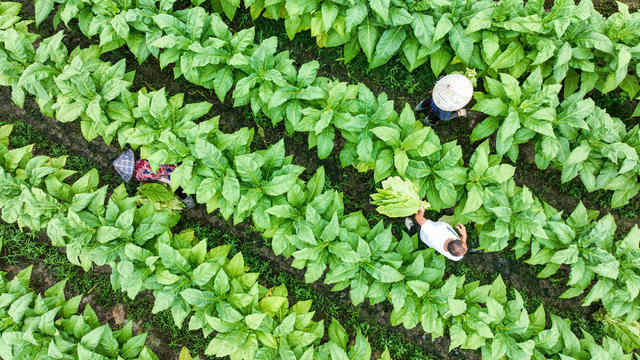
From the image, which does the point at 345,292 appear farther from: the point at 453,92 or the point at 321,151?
the point at 453,92

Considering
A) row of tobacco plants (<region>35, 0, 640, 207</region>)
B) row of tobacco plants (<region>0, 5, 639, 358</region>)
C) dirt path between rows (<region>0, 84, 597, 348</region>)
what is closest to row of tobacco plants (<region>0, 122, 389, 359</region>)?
row of tobacco plants (<region>0, 5, 639, 358</region>)

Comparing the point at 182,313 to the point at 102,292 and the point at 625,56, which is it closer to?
the point at 102,292

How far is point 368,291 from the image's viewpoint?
4441 millimetres

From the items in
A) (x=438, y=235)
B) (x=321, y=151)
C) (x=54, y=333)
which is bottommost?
(x=54, y=333)

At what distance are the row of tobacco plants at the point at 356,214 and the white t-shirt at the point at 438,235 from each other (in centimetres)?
20

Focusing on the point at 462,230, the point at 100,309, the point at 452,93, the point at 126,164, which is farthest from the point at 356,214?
the point at 100,309

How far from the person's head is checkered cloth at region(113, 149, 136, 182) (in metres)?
4.65

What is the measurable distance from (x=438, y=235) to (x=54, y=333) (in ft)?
17.2

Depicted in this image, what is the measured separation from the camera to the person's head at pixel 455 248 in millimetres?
4141

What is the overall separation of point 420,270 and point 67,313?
4.90 metres

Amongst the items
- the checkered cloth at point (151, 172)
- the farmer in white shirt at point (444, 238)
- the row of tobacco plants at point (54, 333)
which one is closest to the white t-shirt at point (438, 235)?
the farmer in white shirt at point (444, 238)

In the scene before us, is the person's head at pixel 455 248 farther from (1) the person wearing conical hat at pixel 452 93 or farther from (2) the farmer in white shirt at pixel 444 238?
(1) the person wearing conical hat at pixel 452 93

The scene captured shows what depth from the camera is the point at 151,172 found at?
488cm

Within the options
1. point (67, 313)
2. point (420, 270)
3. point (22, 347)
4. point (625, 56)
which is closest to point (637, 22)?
point (625, 56)
